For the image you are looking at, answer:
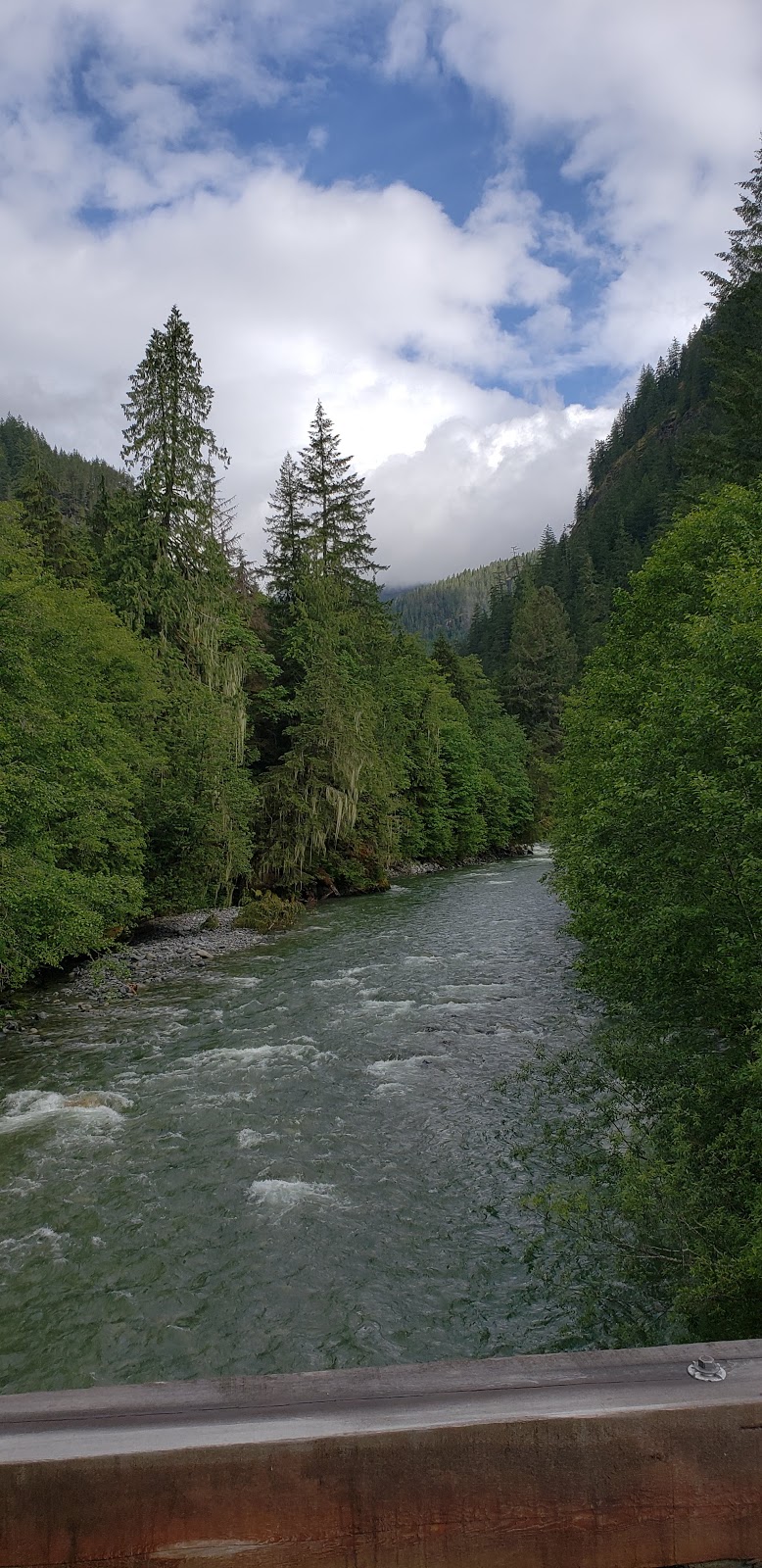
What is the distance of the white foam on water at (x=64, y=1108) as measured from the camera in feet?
37.1

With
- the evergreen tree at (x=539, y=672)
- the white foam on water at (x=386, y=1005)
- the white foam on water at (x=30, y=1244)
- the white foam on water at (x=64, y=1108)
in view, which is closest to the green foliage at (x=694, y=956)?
the white foam on water at (x=30, y=1244)

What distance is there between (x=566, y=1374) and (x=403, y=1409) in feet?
1.59

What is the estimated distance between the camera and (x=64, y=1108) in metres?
11.7

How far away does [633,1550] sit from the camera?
221 cm

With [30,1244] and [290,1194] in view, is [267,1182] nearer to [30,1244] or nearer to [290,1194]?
[290,1194]

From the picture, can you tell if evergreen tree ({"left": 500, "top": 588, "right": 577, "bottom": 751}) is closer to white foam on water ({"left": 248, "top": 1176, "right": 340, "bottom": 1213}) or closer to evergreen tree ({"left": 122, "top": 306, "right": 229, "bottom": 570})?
evergreen tree ({"left": 122, "top": 306, "right": 229, "bottom": 570})

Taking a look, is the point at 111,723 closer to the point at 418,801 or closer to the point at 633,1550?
the point at 633,1550

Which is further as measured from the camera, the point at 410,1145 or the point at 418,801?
the point at 418,801

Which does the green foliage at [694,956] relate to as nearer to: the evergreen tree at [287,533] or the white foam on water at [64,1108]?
the white foam on water at [64,1108]

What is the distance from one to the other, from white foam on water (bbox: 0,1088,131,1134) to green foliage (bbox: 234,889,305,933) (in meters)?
14.4

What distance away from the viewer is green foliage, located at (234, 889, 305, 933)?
2692cm

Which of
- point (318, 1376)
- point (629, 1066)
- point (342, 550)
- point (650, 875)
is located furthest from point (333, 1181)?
point (342, 550)

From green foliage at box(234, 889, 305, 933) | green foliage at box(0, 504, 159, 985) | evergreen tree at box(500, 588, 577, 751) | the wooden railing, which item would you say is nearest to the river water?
green foliage at box(0, 504, 159, 985)

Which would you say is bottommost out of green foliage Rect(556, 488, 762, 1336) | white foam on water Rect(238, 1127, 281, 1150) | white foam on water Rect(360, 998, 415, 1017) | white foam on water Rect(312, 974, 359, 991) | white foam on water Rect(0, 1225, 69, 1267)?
white foam on water Rect(312, 974, 359, 991)
